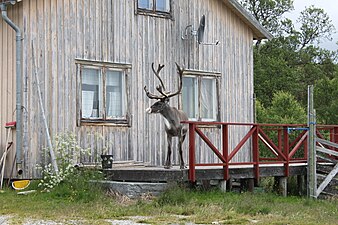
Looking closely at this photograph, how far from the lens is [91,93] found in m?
16.7

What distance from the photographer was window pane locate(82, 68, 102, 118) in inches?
651

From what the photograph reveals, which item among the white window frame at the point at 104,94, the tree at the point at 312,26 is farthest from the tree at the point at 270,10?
the white window frame at the point at 104,94

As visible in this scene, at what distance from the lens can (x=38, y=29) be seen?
15.8 m

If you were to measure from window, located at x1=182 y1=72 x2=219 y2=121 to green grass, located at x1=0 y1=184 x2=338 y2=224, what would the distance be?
13.1 feet

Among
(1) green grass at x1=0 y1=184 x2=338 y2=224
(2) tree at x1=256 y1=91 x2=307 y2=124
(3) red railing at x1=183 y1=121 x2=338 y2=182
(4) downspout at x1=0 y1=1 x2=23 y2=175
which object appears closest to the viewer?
(1) green grass at x1=0 y1=184 x2=338 y2=224

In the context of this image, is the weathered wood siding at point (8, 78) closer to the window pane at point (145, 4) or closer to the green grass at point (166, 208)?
the green grass at point (166, 208)

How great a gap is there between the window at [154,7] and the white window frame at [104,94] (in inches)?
62.9

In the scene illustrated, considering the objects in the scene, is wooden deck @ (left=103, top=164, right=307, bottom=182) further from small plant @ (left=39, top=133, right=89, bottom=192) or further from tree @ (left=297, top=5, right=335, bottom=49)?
tree @ (left=297, top=5, right=335, bottom=49)

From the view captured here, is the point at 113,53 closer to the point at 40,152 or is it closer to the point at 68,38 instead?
the point at 68,38

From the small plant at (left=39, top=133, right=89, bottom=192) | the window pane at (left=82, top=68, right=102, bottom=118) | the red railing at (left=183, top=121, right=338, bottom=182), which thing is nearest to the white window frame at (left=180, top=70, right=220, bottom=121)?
the red railing at (left=183, top=121, right=338, bottom=182)

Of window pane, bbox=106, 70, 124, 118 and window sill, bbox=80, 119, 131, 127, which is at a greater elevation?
window pane, bbox=106, 70, 124, 118

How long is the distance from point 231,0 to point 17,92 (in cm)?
674

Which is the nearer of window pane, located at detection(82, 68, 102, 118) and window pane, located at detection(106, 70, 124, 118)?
window pane, located at detection(82, 68, 102, 118)

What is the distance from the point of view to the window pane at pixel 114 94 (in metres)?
17.0
